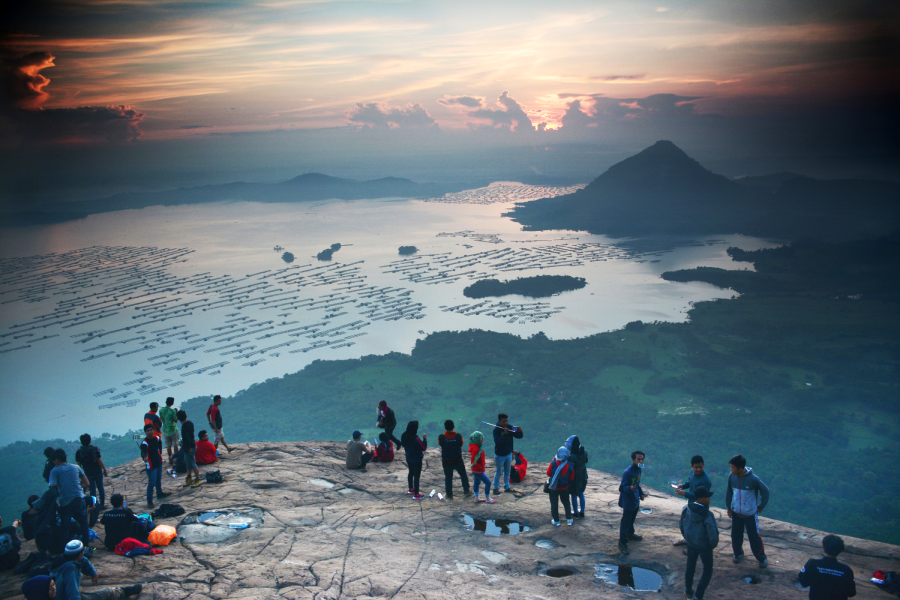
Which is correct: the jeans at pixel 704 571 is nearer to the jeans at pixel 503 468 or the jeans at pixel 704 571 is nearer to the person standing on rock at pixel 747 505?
the person standing on rock at pixel 747 505

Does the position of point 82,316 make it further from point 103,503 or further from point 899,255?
point 899,255

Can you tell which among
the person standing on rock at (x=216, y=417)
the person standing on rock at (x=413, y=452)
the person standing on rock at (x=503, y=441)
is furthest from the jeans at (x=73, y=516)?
the person standing on rock at (x=503, y=441)

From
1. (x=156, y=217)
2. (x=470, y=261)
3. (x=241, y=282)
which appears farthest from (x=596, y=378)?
(x=156, y=217)

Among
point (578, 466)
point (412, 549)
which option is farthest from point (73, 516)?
point (578, 466)

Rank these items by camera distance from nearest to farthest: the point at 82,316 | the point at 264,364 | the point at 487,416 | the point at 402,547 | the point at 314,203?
the point at 402,547 → the point at 487,416 → the point at 264,364 → the point at 82,316 → the point at 314,203

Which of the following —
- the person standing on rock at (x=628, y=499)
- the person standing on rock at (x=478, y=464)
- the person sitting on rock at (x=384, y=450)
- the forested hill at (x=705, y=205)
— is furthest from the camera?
the forested hill at (x=705, y=205)

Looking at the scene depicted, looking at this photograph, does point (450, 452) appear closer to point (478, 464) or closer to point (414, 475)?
point (478, 464)
